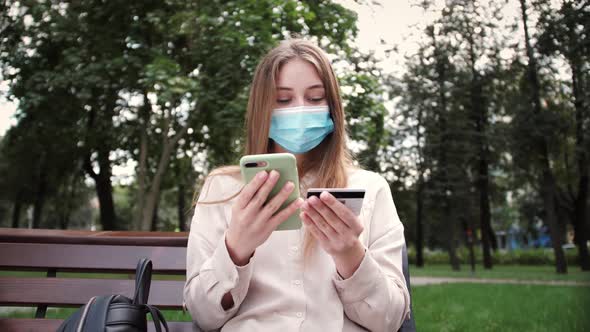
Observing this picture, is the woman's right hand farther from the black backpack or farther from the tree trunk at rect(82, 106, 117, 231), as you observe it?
the tree trunk at rect(82, 106, 117, 231)

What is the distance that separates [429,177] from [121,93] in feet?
50.0

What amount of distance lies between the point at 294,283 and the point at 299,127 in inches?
25.7

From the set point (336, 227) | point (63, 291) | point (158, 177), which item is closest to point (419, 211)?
point (158, 177)

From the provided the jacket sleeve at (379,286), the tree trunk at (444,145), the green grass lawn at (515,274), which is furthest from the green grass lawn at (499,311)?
the tree trunk at (444,145)

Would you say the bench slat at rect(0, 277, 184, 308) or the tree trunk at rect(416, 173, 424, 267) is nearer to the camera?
the bench slat at rect(0, 277, 184, 308)

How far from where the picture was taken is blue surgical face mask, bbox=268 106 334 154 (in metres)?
2.28

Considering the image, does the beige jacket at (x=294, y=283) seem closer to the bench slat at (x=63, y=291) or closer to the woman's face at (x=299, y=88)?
the woman's face at (x=299, y=88)

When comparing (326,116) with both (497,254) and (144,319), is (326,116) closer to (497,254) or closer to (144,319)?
Answer: (144,319)

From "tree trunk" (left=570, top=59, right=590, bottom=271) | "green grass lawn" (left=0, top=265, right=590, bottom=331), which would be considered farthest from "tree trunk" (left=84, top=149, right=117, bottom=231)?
"tree trunk" (left=570, top=59, right=590, bottom=271)

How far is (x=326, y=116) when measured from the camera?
2.32 meters

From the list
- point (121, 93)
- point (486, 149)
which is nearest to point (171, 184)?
point (121, 93)

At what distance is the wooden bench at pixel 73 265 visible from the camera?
2629 millimetres

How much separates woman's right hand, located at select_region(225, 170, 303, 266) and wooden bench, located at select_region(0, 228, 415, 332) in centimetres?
93

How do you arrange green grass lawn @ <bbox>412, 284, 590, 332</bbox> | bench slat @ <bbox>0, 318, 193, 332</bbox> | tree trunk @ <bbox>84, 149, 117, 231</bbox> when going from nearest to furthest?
1. bench slat @ <bbox>0, 318, 193, 332</bbox>
2. green grass lawn @ <bbox>412, 284, 590, 332</bbox>
3. tree trunk @ <bbox>84, 149, 117, 231</bbox>
